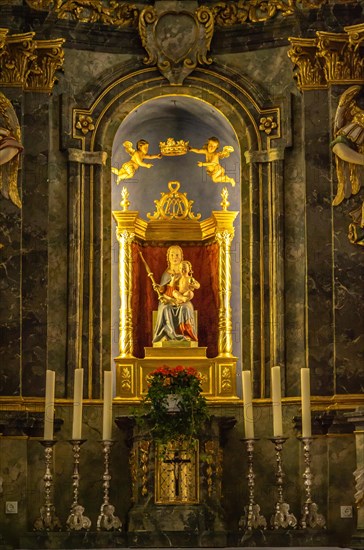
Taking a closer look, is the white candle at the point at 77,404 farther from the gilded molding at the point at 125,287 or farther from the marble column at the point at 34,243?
the gilded molding at the point at 125,287

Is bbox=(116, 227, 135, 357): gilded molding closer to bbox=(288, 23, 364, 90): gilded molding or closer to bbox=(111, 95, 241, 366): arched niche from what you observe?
bbox=(111, 95, 241, 366): arched niche

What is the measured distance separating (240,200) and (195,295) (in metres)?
1.50

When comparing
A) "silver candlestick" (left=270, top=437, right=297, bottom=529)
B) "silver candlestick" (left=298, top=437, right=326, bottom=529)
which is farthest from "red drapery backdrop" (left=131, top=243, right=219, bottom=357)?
"silver candlestick" (left=298, top=437, right=326, bottom=529)

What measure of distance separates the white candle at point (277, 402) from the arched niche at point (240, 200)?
4.14 ft

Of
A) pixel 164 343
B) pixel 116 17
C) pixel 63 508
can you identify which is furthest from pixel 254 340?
pixel 116 17

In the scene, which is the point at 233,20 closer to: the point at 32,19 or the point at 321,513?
the point at 32,19

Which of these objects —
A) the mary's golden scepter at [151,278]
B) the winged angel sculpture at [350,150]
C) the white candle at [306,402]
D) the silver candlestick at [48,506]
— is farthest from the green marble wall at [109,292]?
the white candle at [306,402]

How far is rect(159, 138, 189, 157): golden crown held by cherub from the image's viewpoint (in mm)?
22625

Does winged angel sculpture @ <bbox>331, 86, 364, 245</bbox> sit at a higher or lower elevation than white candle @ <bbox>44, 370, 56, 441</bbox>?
higher

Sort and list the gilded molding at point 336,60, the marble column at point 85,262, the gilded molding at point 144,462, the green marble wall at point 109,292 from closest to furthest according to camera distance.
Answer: the gilded molding at point 144,462, the green marble wall at point 109,292, the gilded molding at point 336,60, the marble column at point 85,262

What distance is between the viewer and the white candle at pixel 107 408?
19656mm

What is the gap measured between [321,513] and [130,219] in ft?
15.8

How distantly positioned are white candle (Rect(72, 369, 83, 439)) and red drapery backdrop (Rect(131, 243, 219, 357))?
2.39 m

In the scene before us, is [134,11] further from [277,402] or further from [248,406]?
[277,402]
